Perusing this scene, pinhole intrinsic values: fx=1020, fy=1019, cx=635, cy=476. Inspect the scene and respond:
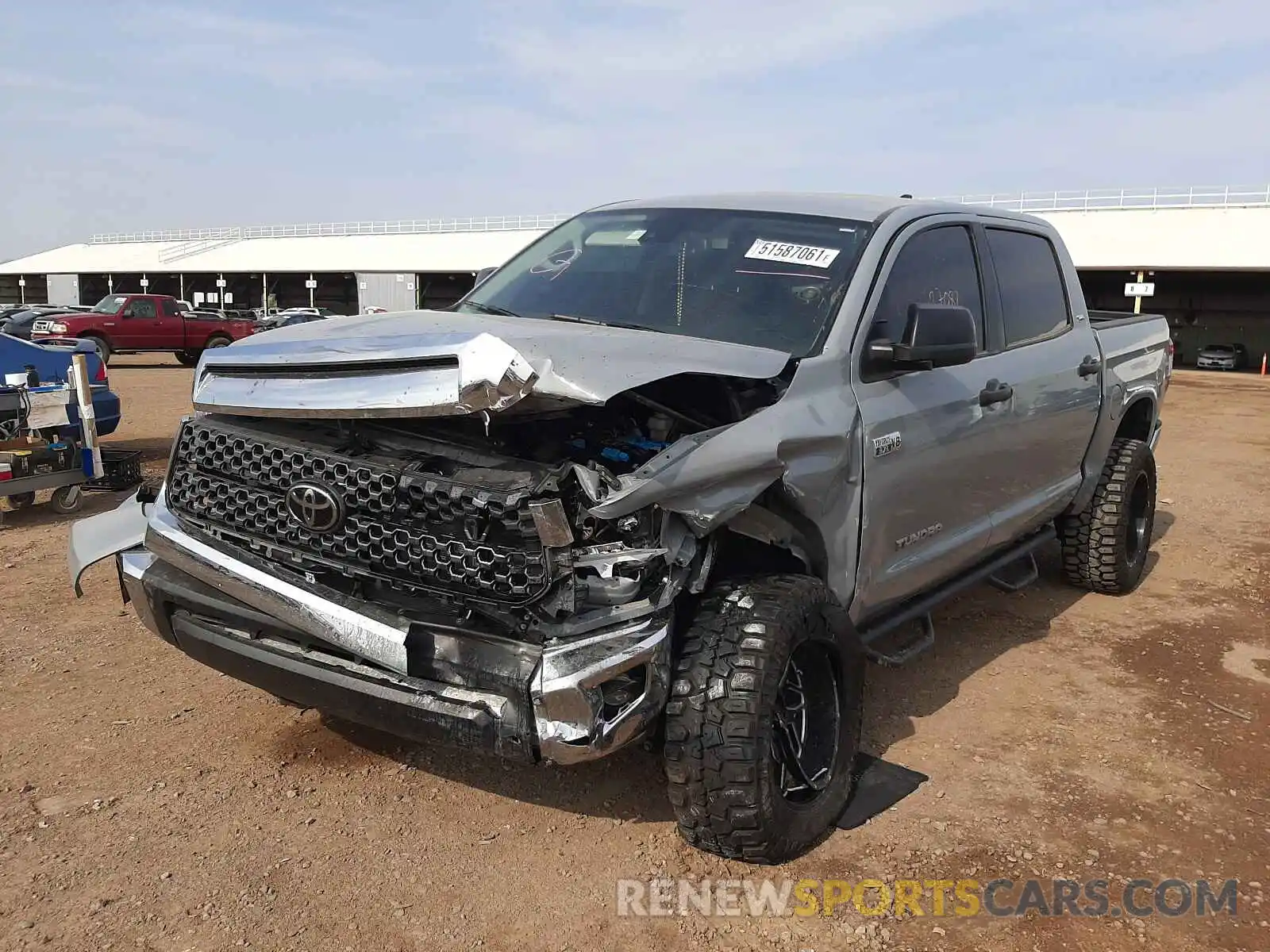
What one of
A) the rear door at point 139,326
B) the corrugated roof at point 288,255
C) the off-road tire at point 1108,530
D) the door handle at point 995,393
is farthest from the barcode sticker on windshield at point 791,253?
the corrugated roof at point 288,255

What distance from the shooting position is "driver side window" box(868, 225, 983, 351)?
3754 millimetres

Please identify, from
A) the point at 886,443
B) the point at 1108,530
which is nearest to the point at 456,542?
the point at 886,443

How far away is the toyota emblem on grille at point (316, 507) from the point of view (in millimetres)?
2875

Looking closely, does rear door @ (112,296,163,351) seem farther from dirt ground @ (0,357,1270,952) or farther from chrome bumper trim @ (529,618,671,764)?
chrome bumper trim @ (529,618,671,764)

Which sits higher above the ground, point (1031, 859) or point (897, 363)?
point (897, 363)

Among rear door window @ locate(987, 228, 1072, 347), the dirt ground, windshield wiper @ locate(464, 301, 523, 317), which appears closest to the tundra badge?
the dirt ground

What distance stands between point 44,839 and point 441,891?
124 cm

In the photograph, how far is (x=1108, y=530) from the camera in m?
5.73

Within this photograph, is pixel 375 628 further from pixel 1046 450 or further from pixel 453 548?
pixel 1046 450

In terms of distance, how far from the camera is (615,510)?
2.56m

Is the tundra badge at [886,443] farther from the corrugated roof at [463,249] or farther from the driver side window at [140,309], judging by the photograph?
the driver side window at [140,309]

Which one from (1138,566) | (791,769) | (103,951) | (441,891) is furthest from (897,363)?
(1138,566)

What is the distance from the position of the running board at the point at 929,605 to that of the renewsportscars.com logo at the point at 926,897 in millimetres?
A: 790

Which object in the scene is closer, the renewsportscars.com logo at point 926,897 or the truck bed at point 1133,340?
the renewsportscars.com logo at point 926,897
